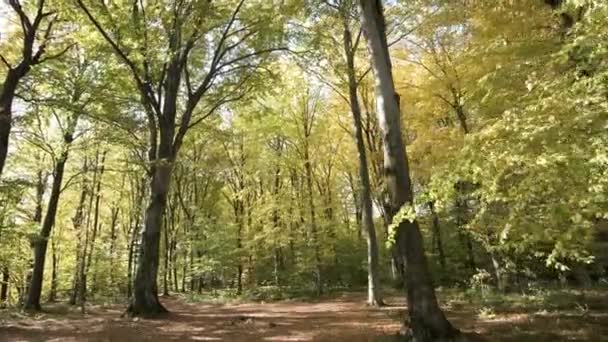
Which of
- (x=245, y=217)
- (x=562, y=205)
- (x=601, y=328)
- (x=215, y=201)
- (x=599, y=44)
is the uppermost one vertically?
(x=215, y=201)

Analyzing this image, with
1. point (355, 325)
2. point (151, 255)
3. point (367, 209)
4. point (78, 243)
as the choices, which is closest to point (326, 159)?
point (367, 209)

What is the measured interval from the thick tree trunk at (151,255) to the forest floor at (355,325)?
1.67 ft

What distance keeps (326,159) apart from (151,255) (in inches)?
638

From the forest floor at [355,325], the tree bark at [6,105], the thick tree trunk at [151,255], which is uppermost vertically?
the tree bark at [6,105]

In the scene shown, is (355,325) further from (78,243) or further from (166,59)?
(78,243)

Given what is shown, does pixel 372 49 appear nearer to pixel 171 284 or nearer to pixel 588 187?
pixel 588 187

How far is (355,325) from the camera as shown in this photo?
9656 mm

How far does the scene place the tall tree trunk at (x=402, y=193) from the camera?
6703 mm

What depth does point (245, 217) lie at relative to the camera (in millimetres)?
25281

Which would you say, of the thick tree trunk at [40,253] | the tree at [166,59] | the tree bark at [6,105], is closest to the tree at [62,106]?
the thick tree trunk at [40,253]

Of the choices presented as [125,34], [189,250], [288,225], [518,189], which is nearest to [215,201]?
[189,250]

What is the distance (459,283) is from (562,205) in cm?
1582

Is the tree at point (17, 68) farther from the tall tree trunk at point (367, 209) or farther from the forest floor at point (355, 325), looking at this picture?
the tall tree trunk at point (367, 209)

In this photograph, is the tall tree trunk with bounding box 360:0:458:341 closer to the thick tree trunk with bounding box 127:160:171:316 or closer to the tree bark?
the thick tree trunk with bounding box 127:160:171:316
